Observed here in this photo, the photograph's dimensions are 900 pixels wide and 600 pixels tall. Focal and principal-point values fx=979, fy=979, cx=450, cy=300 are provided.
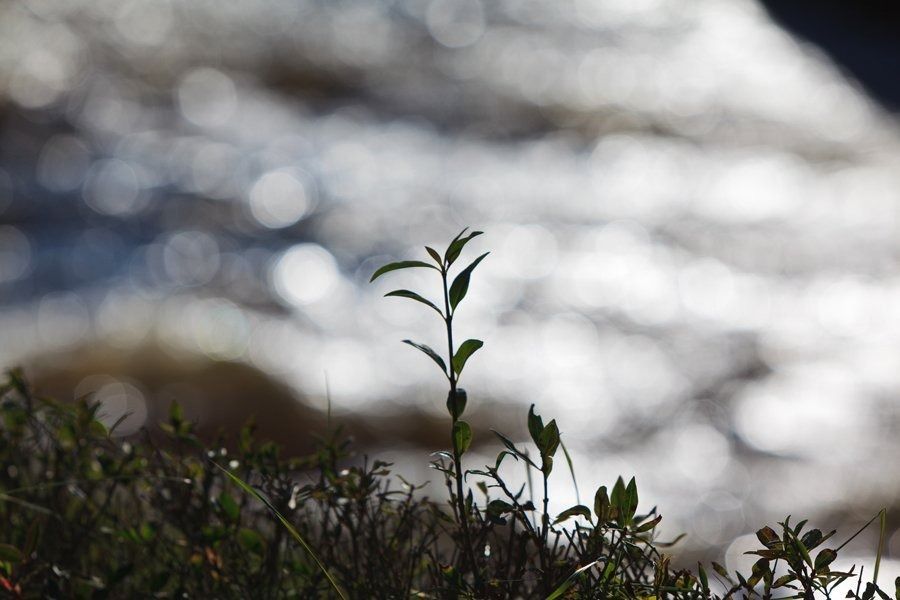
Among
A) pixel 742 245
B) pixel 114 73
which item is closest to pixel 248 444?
pixel 742 245

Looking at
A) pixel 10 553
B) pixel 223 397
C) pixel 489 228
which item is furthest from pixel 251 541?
pixel 489 228

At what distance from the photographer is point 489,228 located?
28.6ft

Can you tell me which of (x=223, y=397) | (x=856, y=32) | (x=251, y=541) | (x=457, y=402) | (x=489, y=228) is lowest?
(x=251, y=541)

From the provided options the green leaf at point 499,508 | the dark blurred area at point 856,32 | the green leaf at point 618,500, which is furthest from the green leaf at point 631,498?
the dark blurred area at point 856,32

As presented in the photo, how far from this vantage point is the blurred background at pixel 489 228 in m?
6.12

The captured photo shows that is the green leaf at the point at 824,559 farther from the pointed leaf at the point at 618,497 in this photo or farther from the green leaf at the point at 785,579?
the pointed leaf at the point at 618,497

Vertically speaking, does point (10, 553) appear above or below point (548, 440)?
below

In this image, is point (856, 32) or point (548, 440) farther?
point (856, 32)

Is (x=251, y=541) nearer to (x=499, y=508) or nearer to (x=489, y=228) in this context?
(x=499, y=508)

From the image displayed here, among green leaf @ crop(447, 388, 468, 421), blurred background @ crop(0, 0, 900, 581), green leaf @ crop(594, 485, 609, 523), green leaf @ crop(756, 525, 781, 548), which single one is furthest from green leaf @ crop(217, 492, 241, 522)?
blurred background @ crop(0, 0, 900, 581)

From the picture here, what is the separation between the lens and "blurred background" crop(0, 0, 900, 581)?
20.1 ft

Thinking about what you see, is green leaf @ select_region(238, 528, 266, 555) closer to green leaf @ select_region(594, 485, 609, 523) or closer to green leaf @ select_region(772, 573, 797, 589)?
green leaf @ select_region(594, 485, 609, 523)

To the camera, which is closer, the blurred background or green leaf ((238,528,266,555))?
green leaf ((238,528,266,555))

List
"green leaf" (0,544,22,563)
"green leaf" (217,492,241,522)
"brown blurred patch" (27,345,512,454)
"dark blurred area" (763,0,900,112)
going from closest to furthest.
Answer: "green leaf" (0,544,22,563)
"green leaf" (217,492,241,522)
"brown blurred patch" (27,345,512,454)
"dark blurred area" (763,0,900,112)
